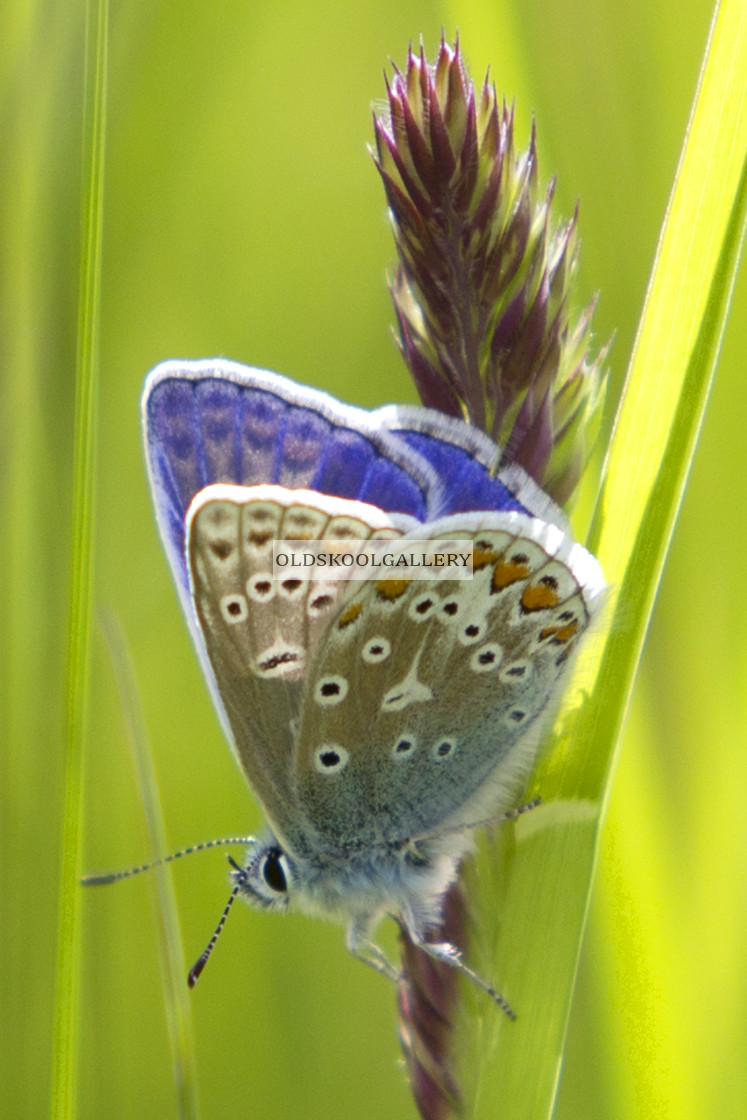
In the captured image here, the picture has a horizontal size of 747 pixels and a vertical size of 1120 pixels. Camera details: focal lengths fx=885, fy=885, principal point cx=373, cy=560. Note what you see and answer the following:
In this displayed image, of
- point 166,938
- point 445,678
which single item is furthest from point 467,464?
point 166,938

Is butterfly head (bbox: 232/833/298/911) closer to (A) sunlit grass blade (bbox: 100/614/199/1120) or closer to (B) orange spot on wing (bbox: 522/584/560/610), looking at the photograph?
(A) sunlit grass blade (bbox: 100/614/199/1120)

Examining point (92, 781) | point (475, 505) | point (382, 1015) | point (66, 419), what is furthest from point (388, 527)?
point (382, 1015)

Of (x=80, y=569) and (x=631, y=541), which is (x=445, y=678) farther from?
(x=80, y=569)

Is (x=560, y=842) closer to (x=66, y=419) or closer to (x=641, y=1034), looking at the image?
(x=641, y=1034)

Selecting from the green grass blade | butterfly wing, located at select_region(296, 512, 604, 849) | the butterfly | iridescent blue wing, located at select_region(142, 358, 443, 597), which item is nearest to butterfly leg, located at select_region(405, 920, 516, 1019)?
the butterfly

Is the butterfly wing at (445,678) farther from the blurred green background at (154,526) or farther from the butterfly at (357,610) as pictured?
the blurred green background at (154,526)
